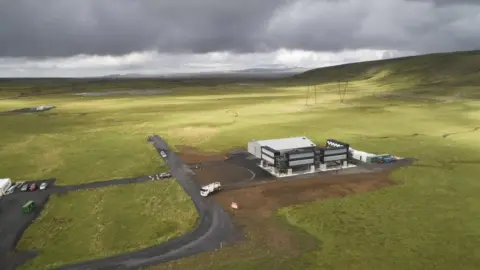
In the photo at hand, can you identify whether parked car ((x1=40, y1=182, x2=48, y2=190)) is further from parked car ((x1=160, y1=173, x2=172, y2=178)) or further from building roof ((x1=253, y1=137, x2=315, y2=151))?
building roof ((x1=253, y1=137, x2=315, y2=151))

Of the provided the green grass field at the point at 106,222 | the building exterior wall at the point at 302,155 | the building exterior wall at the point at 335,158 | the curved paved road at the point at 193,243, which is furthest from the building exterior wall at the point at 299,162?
the green grass field at the point at 106,222

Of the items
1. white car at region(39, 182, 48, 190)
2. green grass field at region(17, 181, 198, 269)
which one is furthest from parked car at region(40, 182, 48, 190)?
green grass field at region(17, 181, 198, 269)

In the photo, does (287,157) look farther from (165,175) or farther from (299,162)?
(165,175)

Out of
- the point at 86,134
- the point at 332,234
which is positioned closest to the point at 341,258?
the point at 332,234

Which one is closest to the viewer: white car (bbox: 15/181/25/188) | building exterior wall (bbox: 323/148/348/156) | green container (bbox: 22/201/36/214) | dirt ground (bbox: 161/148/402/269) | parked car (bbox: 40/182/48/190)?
dirt ground (bbox: 161/148/402/269)

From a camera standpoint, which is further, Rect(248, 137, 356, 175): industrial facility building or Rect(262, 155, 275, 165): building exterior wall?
Rect(262, 155, 275, 165): building exterior wall

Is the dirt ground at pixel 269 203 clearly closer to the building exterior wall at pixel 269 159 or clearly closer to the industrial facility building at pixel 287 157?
the industrial facility building at pixel 287 157

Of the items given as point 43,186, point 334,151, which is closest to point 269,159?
point 334,151

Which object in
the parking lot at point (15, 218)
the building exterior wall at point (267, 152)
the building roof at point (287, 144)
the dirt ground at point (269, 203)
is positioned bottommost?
the dirt ground at point (269, 203)
